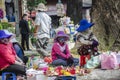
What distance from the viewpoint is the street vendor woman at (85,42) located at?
10984 millimetres

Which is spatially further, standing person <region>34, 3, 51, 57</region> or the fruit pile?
standing person <region>34, 3, 51, 57</region>

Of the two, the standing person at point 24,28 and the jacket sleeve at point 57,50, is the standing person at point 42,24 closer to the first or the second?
the standing person at point 24,28

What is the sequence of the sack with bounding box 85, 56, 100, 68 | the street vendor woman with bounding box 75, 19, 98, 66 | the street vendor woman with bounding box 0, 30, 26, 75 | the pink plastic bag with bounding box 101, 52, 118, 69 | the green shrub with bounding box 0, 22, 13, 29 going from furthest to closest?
the green shrub with bounding box 0, 22, 13, 29
the street vendor woman with bounding box 75, 19, 98, 66
the sack with bounding box 85, 56, 100, 68
the pink plastic bag with bounding box 101, 52, 118, 69
the street vendor woman with bounding box 0, 30, 26, 75

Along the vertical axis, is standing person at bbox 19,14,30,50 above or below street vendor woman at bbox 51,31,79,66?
above

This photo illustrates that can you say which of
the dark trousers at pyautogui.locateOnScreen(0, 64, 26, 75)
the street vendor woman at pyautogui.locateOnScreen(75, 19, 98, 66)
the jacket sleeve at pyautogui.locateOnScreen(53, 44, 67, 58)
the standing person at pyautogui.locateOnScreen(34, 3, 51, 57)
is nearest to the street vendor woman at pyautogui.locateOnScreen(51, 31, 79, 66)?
the jacket sleeve at pyautogui.locateOnScreen(53, 44, 67, 58)

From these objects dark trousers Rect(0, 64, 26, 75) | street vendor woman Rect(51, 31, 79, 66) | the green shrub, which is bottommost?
dark trousers Rect(0, 64, 26, 75)

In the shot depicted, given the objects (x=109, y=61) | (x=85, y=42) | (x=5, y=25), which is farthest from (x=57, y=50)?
(x=5, y=25)

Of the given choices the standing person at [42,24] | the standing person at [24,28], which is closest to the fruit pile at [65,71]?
the standing person at [42,24]

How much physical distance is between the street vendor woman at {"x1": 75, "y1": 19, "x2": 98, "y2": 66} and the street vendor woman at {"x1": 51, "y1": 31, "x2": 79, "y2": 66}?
1.04 feet

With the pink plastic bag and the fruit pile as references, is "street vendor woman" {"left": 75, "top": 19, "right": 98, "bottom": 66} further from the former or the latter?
the fruit pile

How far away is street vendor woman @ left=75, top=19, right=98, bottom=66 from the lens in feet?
36.0

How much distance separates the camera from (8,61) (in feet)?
29.5

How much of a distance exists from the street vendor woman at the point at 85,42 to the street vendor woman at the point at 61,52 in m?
0.32

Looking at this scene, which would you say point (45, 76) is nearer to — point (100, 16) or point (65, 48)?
point (65, 48)
